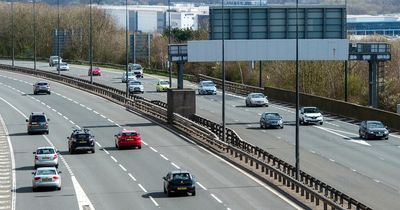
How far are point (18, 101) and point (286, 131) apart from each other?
34.9 m

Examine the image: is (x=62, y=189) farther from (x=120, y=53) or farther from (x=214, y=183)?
(x=120, y=53)

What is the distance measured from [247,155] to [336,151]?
9787 mm

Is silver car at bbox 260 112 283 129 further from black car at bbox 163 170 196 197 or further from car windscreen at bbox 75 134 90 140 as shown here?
black car at bbox 163 170 196 197

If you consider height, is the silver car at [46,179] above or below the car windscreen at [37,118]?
below

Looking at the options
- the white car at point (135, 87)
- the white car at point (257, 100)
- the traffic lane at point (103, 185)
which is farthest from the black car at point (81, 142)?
the white car at point (135, 87)

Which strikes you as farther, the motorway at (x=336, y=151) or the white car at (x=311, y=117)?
the white car at (x=311, y=117)

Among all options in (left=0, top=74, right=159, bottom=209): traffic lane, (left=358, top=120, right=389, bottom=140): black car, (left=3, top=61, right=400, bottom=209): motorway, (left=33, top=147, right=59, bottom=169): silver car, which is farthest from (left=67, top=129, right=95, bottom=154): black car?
(left=358, top=120, right=389, bottom=140): black car

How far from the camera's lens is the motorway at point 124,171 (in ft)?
132

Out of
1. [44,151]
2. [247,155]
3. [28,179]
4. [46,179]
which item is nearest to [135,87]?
[44,151]

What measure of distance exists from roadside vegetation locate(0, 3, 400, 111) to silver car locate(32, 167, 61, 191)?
196 ft

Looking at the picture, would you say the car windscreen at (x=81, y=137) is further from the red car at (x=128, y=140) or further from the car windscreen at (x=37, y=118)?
the car windscreen at (x=37, y=118)

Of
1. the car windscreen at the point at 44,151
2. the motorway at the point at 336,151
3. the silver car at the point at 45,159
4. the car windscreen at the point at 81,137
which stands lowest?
the motorway at the point at 336,151

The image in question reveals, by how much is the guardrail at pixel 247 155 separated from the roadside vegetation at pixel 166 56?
25.6 meters

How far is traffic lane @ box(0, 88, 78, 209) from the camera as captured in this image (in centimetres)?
4031
